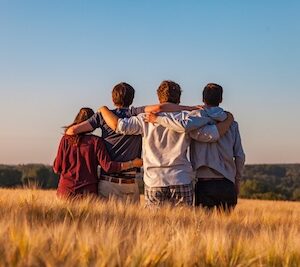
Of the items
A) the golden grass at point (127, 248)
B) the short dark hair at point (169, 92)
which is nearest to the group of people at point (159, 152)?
the short dark hair at point (169, 92)

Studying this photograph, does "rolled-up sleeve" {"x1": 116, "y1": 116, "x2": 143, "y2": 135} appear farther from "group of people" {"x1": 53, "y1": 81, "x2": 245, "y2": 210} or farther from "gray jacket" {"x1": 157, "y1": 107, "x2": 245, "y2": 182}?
"gray jacket" {"x1": 157, "y1": 107, "x2": 245, "y2": 182}

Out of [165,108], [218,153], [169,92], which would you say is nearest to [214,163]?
[218,153]

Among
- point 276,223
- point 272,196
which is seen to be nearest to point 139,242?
point 276,223

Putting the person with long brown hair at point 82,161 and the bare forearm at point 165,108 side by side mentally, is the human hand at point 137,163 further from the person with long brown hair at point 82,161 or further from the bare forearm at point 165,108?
the bare forearm at point 165,108

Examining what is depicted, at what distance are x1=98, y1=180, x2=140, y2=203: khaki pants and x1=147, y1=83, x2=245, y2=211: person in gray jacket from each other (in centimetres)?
72

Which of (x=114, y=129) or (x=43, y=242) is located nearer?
(x=43, y=242)

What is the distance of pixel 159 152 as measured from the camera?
699 cm

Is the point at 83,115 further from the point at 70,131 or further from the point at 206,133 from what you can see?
the point at 206,133

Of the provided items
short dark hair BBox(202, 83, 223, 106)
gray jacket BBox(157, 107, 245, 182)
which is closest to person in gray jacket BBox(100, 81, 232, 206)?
gray jacket BBox(157, 107, 245, 182)

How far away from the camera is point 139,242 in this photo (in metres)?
3.23

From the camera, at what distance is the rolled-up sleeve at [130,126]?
22.9ft

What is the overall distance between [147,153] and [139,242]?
388 centimetres

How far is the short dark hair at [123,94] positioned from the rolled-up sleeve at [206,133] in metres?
0.82

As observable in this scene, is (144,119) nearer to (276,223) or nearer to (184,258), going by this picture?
(276,223)
